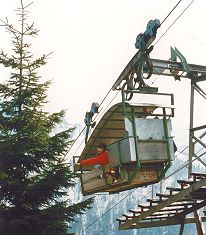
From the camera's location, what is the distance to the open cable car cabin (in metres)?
10.9

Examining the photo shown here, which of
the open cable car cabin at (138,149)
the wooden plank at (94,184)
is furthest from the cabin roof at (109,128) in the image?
the wooden plank at (94,184)

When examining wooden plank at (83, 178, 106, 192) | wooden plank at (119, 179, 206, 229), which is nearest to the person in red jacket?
wooden plank at (83, 178, 106, 192)

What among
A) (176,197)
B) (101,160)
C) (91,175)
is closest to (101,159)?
(101,160)

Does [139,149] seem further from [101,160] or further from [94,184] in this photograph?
[94,184]

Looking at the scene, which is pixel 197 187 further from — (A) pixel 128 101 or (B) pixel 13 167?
(B) pixel 13 167

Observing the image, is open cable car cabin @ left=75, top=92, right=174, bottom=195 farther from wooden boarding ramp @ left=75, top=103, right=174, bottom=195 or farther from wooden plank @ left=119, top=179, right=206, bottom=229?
wooden plank @ left=119, top=179, right=206, bottom=229

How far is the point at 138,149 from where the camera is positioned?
10.9 m

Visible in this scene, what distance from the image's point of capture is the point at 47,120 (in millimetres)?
15867

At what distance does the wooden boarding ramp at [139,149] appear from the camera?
35.7ft

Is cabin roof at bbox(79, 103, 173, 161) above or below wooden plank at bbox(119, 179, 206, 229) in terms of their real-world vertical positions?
above

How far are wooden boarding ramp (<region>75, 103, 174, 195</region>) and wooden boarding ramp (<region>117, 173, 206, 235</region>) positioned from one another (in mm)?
718

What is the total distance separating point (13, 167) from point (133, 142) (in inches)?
229

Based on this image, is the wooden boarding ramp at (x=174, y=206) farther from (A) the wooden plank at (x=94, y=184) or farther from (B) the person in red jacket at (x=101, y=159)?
(B) the person in red jacket at (x=101, y=159)

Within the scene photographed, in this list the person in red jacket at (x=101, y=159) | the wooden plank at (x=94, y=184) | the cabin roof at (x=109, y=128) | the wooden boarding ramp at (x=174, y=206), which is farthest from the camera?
the wooden plank at (x=94, y=184)
